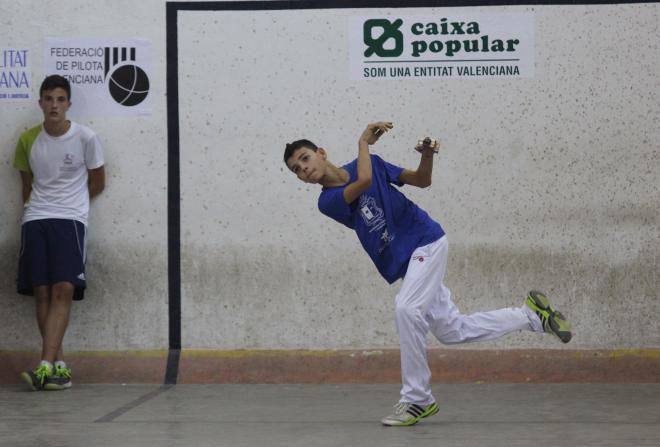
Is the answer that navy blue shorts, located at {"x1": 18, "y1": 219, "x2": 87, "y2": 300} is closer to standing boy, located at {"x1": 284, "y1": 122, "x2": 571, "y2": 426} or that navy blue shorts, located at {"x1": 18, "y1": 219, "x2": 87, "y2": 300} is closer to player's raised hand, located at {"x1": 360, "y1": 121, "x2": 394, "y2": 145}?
standing boy, located at {"x1": 284, "y1": 122, "x2": 571, "y2": 426}

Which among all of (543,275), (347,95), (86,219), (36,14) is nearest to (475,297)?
(543,275)

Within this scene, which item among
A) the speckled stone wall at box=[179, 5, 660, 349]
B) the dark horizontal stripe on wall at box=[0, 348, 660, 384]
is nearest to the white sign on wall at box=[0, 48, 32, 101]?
the speckled stone wall at box=[179, 5, 660, 349]

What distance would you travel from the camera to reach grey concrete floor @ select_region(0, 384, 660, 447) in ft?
19.7

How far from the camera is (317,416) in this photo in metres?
6.88

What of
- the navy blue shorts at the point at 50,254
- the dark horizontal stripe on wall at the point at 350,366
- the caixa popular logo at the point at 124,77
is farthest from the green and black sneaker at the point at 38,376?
the caixa popular logo at the point at 124,77

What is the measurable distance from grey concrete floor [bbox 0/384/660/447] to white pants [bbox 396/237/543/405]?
0.86 feet

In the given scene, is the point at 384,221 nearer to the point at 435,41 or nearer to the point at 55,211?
the point at 435,41

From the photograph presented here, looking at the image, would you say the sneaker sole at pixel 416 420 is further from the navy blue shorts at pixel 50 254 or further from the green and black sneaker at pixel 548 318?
the navy blue shorts at pixel 50 254

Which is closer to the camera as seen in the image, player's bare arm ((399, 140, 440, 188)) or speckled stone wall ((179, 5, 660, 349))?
player's bare arm ((399, 140, 440, 188))

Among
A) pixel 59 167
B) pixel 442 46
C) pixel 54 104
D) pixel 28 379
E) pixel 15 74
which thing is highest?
pixel 442 46

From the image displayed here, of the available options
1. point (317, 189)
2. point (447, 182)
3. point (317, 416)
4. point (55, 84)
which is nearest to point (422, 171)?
point (317, 416)

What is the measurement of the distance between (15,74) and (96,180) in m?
0.97

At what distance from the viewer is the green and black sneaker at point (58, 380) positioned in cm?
815

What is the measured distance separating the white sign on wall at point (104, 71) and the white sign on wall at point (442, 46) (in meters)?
1.49
